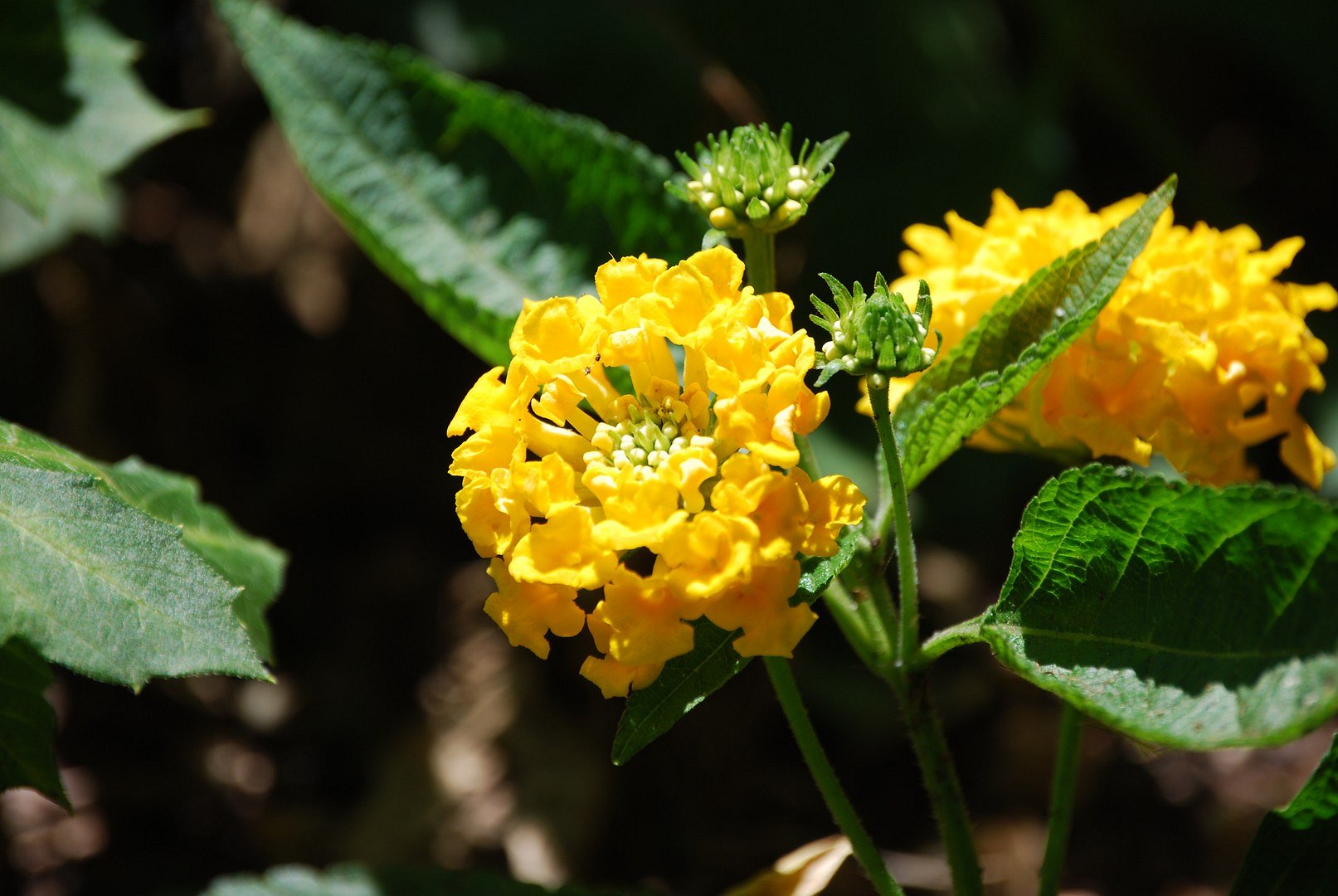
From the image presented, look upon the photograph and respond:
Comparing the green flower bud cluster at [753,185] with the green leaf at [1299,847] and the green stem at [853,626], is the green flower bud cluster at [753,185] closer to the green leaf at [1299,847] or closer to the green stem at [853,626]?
the green stem at [853,626]

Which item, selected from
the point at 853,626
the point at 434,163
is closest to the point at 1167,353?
the point at 853,626

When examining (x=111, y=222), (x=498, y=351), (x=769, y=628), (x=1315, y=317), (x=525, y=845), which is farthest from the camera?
(x=1315, y=317)

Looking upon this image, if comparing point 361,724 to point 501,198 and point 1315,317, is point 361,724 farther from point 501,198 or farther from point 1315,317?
point 1315,317

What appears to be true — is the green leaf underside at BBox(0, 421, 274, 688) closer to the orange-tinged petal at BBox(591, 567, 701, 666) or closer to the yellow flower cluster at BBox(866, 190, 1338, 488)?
the orange-tinged petal at BBox(591, 567, 701, 666)

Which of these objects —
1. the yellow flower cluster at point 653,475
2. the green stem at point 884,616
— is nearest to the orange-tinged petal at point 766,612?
the yellow flower cluster at point 653,475

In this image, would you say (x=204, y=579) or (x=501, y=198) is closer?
(x=204, y=579)

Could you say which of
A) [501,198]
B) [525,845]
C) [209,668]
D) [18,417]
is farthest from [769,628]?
[18,417]
